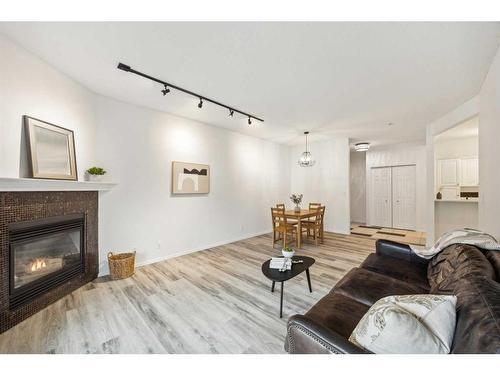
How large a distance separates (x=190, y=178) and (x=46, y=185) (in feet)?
6.68

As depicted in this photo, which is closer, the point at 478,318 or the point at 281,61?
the point at 478,318

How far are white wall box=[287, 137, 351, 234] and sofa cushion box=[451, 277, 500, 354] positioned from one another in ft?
15.0

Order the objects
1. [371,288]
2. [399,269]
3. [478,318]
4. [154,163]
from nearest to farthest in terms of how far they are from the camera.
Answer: [478,318]
[371,288]
[399,269]
[154,163]

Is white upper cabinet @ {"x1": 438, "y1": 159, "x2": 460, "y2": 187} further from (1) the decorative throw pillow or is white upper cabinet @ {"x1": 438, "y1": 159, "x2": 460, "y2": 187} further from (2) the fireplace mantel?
(2) the fireplace mantel

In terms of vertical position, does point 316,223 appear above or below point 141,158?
below

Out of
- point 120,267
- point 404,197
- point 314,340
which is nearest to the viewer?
point 314,340

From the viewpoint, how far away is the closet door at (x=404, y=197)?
6.06 m

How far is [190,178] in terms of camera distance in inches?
152

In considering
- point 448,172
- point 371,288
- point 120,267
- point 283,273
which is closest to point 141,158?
point 120,267

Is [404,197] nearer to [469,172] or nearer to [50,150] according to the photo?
[469,172]

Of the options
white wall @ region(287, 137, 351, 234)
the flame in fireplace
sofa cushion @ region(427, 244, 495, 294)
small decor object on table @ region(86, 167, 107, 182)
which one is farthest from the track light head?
white wall @ region(287, 137, 351, 234)

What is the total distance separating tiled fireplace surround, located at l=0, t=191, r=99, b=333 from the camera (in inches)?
70.1

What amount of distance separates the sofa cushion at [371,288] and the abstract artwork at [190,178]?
116 inches
